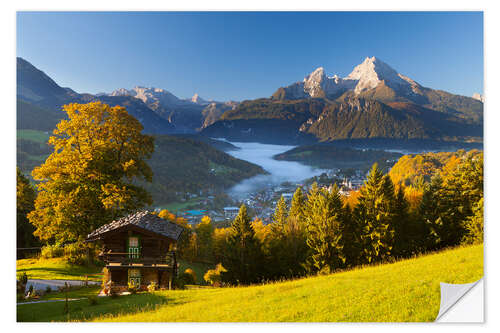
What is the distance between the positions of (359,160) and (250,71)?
8.44 meters

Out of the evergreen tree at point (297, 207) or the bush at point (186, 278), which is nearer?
the bush at point (186, 278)

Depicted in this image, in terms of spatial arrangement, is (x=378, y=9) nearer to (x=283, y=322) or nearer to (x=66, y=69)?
(x=283, y=322)

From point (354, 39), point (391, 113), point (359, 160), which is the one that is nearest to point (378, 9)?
point (354, 39)

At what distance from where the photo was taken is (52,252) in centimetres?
983

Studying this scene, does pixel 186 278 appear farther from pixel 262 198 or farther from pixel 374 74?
pixel 374 74

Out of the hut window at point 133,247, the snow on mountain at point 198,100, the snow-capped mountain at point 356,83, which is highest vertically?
the snow-capped mountain at point 356,83

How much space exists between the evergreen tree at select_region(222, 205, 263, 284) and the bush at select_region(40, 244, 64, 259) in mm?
8535

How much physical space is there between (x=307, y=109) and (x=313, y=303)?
33.6 ft

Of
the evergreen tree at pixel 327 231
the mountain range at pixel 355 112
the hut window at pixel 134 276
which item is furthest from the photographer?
the evergreen tree at pixel 327 231

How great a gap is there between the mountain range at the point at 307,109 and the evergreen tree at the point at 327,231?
145 inches

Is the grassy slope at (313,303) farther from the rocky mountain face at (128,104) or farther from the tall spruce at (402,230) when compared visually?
the tall spruce at (402,230)

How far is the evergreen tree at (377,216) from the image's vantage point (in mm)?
13133

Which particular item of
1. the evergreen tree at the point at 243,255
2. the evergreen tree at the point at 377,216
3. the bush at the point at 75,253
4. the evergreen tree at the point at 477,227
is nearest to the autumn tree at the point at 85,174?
the bush at the point at 75,253
